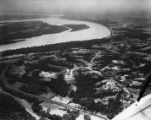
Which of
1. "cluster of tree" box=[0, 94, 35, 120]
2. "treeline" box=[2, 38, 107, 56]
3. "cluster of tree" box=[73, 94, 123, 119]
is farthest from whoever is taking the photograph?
"treeline" box=[2, 38, 107, 56]

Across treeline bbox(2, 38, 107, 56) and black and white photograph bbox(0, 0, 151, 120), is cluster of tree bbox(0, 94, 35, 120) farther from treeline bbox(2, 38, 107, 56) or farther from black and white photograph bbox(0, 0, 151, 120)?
treeline bbox(2, 38, 107, 56)

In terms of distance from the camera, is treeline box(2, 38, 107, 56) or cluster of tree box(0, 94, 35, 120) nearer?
cluster of tree box(0, 94, 35, 120)

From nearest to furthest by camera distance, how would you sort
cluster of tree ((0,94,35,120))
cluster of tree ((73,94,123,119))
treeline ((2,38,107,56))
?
cluster of tree ((0,94,35,120)), cluster of tree ((73,94,123,119)), treeline ((2,38,107,56))

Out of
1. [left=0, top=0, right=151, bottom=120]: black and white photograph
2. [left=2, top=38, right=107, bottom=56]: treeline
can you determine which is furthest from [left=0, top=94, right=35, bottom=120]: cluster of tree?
[left=2, top=38, right=107, bottom=56]: treeline

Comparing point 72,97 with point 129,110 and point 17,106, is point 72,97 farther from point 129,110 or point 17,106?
point 129,110

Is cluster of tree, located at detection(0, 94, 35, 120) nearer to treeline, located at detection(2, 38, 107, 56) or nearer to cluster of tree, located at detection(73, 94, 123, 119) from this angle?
cluster of tree, located at detection(73, 94, 123, 119)

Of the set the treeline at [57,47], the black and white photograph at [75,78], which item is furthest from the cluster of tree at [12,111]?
the treeline at [57,47]

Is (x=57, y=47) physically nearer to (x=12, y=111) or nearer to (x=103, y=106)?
(x=103, y=106)

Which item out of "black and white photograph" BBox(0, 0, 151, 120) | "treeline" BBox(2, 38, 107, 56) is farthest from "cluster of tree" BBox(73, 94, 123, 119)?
"treeline" BBox(2, 38, 107, 56)

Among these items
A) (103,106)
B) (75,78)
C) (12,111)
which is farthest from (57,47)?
(12,111)

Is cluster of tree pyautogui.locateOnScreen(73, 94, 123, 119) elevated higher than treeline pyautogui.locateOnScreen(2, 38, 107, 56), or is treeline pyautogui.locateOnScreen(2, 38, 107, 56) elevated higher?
cluster of tree pyautogui.locateOnScreen(73, 94, 123, 119)

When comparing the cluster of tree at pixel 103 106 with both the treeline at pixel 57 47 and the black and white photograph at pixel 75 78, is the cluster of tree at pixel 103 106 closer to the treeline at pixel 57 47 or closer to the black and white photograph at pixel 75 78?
the black and white photograph at pixel 75 78
